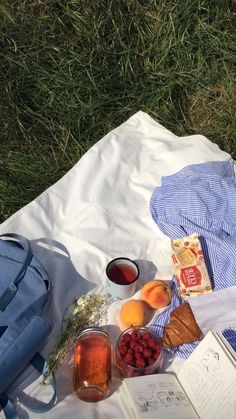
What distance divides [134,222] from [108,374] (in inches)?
30.4

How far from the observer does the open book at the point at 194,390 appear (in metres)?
1.64

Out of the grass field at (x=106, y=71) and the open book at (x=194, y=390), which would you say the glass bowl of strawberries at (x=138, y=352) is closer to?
the open book at (x=194, y=390)

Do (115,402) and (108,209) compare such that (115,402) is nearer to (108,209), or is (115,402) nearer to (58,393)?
(58,393)

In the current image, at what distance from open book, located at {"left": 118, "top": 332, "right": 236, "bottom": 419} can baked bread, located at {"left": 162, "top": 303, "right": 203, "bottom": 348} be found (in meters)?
0.11

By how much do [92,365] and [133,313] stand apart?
28cm

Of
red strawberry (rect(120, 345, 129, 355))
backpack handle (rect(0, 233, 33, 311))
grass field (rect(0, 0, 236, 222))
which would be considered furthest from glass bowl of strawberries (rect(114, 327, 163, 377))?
grass field (rect(0, 0, 236, 222))

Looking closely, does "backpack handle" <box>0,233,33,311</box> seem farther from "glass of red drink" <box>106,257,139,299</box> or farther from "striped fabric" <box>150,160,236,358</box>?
"striped fabric" <box>150,160,236,358</box>

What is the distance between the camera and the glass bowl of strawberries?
179cm

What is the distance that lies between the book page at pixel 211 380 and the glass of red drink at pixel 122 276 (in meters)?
0.39

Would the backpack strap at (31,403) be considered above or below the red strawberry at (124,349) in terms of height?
below

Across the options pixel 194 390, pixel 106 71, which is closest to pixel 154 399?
pixel 194 390

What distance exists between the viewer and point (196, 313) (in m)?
1.95

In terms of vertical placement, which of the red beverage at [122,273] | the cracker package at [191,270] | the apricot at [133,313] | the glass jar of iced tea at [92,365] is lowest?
the glass jar of iced tea at [92,365]

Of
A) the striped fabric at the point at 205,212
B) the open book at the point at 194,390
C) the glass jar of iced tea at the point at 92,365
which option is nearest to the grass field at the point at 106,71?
the striped fabric at the point at 205,212
